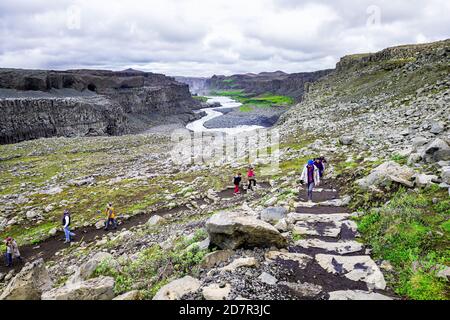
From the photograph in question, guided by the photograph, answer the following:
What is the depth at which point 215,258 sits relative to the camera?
29.7 ft

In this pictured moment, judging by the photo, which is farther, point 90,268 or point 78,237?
point 78,237

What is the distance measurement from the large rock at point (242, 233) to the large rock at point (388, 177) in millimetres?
5765

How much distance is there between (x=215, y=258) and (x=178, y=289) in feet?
5.74

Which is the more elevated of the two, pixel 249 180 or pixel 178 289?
pixel 178 289

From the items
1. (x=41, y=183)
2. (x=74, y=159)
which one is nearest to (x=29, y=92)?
(x=74, y=159)

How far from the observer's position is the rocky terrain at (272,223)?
7.68 meters

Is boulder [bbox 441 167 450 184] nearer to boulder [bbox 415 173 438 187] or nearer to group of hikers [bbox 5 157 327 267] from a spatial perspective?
boulder [bbox 415 173 438 187]

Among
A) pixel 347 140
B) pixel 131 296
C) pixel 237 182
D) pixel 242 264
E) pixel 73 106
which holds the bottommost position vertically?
pixel 237 182

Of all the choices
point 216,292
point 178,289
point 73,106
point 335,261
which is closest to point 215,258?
point 178,289

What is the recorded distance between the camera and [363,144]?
78.4 feet

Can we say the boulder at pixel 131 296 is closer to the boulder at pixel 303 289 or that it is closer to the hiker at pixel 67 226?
the boulder at pixel 303 289

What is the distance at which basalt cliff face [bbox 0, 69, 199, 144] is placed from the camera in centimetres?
7594

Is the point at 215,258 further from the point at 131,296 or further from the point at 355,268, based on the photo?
the point at 355,268
